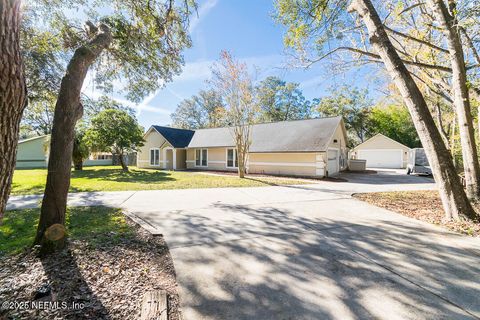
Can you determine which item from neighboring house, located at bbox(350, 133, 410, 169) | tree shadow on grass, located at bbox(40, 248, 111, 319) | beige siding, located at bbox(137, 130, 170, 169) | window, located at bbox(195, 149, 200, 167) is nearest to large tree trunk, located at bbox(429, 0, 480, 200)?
tree shadow on grass, located at bbox(40, 248, 111, 319)

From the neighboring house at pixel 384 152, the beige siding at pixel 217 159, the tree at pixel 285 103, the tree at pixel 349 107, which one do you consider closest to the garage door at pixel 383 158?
the neighboring house at pixel 384 152

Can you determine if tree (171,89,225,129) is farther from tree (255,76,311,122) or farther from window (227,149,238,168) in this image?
window (227,149,238,168)

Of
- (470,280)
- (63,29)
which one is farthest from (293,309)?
(63,29)

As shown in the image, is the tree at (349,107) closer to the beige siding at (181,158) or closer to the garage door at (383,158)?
the garage door at (383,158)

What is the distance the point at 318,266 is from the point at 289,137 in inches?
630

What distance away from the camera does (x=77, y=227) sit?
15.7 ft

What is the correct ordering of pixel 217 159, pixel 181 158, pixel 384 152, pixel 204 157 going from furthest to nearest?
pixel 384 152 < pixel 181 158 < pixel 204 157 < pixel 217 159

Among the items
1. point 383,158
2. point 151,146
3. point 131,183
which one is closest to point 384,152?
point 383,158

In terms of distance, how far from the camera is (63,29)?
259 inches

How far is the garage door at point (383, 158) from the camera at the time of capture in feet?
95.1

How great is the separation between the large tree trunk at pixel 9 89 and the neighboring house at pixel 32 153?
33.5 m

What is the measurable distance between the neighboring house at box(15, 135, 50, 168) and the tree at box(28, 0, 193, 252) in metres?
27.6

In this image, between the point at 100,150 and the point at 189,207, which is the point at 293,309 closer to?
the point at 189,207

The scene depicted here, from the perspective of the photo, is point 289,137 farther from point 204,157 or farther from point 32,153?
point 32,153
